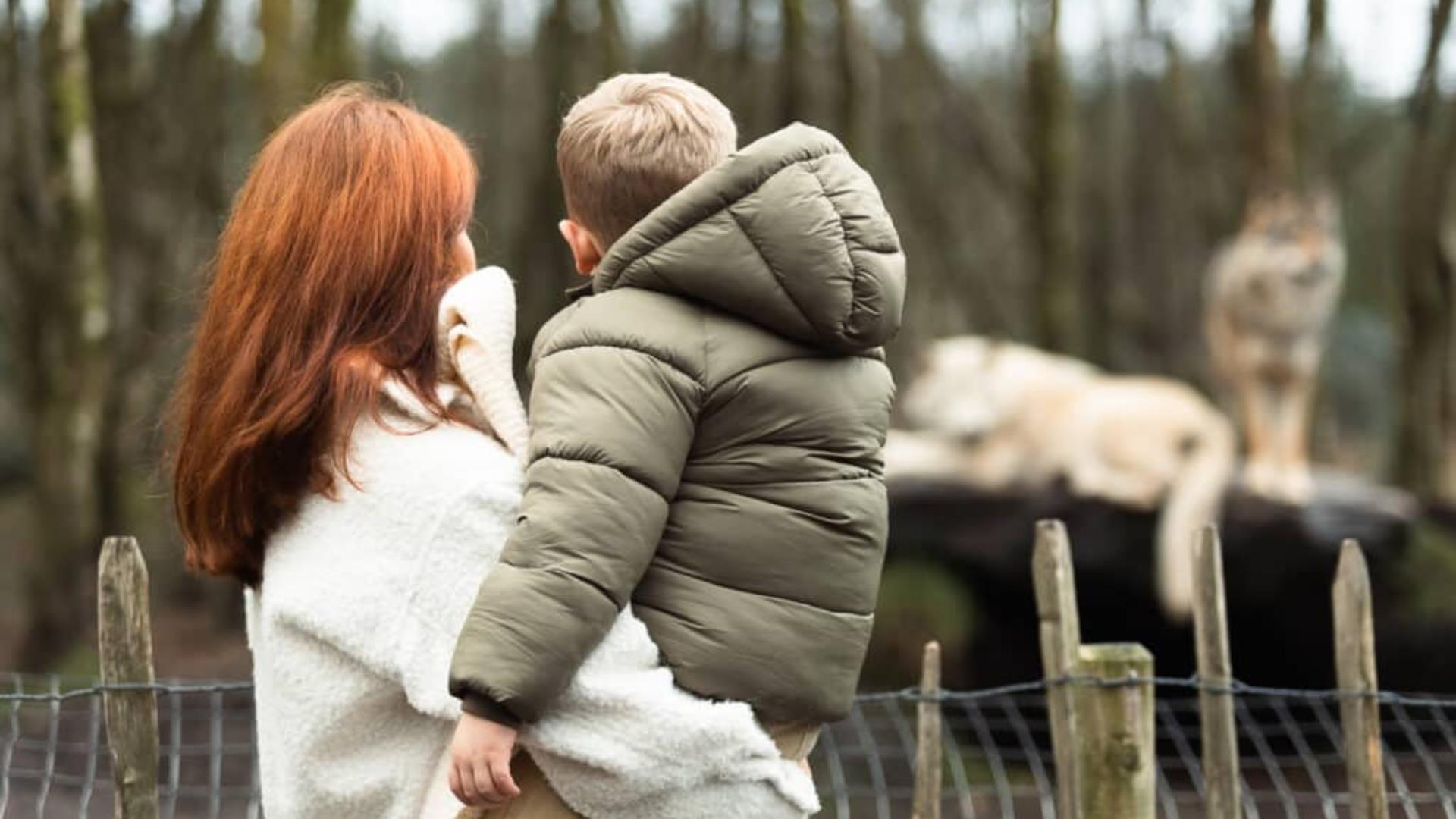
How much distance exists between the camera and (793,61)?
10.4 m

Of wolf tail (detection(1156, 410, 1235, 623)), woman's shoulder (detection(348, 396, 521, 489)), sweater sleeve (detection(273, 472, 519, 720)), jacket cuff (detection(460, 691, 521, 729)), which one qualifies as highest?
woman's shoulder (detection(348, 396, 521, 489))

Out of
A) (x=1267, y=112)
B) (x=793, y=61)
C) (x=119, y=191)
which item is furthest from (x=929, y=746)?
(x=119, y=191)

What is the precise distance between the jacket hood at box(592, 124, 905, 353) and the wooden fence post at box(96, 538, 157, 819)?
3.76 ft

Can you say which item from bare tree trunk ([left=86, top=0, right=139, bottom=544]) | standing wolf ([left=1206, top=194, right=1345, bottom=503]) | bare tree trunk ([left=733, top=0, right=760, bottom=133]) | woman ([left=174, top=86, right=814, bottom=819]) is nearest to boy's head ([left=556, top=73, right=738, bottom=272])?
woman ([left=174, top=86, right=814, bottom=819])

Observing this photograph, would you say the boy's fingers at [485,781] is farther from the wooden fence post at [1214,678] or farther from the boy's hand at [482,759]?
the wooden fence post at [1214,678]

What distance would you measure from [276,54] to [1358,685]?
261 inches

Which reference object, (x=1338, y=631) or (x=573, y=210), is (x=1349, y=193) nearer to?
(x=1338, y=631)

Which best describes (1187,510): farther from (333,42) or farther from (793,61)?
(333,42)

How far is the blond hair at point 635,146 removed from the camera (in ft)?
6.63

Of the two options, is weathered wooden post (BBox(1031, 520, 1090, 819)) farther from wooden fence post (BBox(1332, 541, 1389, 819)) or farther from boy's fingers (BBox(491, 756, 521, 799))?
boy's fingers (BBox(491, 756, 521, 799))

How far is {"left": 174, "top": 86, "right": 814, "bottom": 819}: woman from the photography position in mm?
1889

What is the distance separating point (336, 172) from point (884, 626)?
804 centimetres

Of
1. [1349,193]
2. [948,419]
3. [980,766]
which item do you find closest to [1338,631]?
[980,766]

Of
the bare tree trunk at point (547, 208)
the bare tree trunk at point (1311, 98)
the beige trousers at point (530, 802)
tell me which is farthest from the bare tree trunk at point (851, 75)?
the beige trousers at point (530, 802)
